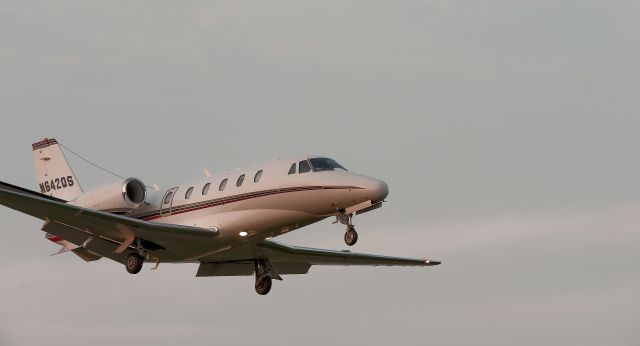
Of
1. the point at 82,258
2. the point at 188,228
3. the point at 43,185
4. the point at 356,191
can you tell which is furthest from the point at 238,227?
the point at 43,185

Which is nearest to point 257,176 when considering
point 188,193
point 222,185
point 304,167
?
point 222,185

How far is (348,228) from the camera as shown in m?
32.2

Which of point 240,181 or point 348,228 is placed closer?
point 348,228

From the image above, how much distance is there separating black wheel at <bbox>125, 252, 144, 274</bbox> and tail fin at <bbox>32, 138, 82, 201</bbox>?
18.6 feet

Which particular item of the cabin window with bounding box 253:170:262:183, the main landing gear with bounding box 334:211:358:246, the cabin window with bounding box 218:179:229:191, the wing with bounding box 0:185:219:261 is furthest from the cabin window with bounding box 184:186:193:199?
the main landing gear with bounding box 334:211:358:246

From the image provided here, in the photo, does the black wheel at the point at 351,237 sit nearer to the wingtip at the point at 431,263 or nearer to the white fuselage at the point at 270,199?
the white fuselage at the point at 270,199

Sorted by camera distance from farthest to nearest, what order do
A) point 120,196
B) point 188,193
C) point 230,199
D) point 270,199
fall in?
point 120,196, point 188,193, point 230,199, point 270,199

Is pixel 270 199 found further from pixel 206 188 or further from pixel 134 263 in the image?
pixel 134 263

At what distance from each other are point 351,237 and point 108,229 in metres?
7.10

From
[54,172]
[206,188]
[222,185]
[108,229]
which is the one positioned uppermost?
[54,172]

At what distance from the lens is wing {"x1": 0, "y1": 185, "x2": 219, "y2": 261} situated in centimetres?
3353

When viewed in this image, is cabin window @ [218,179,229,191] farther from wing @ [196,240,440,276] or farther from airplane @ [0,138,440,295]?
wing @ [196,240,440,276]

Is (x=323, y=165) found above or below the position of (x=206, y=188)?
below

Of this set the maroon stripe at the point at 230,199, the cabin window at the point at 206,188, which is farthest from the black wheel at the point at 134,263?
the cabin window at the point at 206,188
